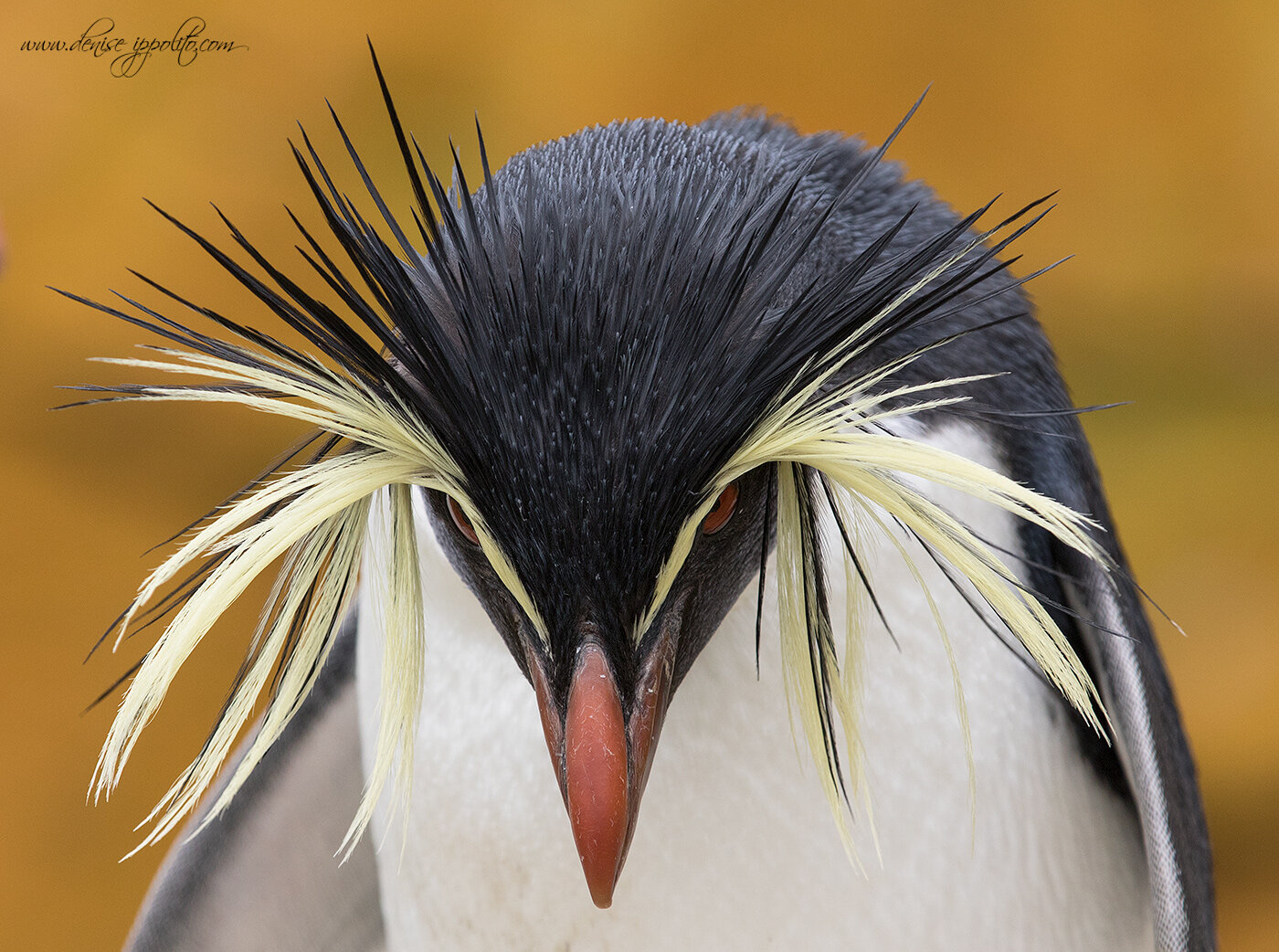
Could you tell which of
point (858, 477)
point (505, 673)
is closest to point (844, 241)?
point (858, 477)

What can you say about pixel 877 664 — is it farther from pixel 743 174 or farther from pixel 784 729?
pixel 743 174

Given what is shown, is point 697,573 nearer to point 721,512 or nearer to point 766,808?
point 721,512

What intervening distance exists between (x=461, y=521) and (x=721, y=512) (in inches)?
5.8

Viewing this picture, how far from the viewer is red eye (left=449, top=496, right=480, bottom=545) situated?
65 cm

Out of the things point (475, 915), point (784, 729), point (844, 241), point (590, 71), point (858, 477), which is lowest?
point (475, 915)

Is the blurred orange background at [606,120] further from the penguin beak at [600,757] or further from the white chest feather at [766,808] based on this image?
the penguin beak at [600,757]

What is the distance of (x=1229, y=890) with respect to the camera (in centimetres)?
218

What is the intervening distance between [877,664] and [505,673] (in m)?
0.26

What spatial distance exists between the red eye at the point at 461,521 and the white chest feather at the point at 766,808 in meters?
0.17

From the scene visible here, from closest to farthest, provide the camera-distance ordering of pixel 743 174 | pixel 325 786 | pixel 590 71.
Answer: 1. pixel 743 174
2. pixel 325 786
3. pixel 590 71

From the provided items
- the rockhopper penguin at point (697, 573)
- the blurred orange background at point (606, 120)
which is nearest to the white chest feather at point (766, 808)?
the rockhopper penguin at point (697, 573)

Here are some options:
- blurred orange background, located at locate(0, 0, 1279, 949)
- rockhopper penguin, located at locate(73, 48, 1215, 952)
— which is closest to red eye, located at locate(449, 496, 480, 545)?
rockhopper penguin, located at locate(73, 48, 1215, 952)

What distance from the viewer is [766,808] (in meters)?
0.79

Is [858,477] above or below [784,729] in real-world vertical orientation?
above
